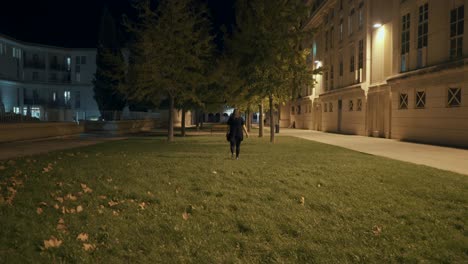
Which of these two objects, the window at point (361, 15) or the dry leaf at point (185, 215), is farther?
the window at point (361, 15)

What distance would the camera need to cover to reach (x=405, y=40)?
74.8 ft

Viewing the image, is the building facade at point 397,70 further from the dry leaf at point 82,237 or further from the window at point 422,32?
the dry leaf at point 82,237

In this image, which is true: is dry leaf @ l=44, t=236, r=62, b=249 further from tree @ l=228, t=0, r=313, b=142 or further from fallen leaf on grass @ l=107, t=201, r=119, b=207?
tree @ l=228, t=0, r=313, b=142

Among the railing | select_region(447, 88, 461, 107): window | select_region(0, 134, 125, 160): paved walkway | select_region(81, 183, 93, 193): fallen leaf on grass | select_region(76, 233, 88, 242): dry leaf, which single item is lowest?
select_region(76, 233, 88, 242): dry leaf

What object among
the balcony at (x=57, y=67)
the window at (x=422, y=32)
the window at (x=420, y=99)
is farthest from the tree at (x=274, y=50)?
the balcony at (x=57, y=67)

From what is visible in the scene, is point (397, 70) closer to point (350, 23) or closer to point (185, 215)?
point (350, 23)

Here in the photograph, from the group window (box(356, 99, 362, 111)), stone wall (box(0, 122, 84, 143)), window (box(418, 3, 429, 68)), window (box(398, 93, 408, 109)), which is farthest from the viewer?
window (box(356, 99, 362, 111))

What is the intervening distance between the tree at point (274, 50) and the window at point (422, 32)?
21.2ft

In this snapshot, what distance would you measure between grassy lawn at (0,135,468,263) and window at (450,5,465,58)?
37.5ft

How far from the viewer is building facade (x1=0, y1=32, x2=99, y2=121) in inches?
1694

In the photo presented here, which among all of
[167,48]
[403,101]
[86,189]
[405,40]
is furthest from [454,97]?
[86,189]

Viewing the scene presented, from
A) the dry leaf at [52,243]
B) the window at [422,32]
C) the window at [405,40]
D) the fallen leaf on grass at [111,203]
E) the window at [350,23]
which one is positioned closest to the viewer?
the dry leaf at [52,243]

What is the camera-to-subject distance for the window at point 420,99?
2039cm

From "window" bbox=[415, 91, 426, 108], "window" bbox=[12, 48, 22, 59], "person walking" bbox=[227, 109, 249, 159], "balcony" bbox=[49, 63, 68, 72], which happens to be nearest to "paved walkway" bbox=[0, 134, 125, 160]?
"person walking" bbox=[227, 109, 249, 159]
